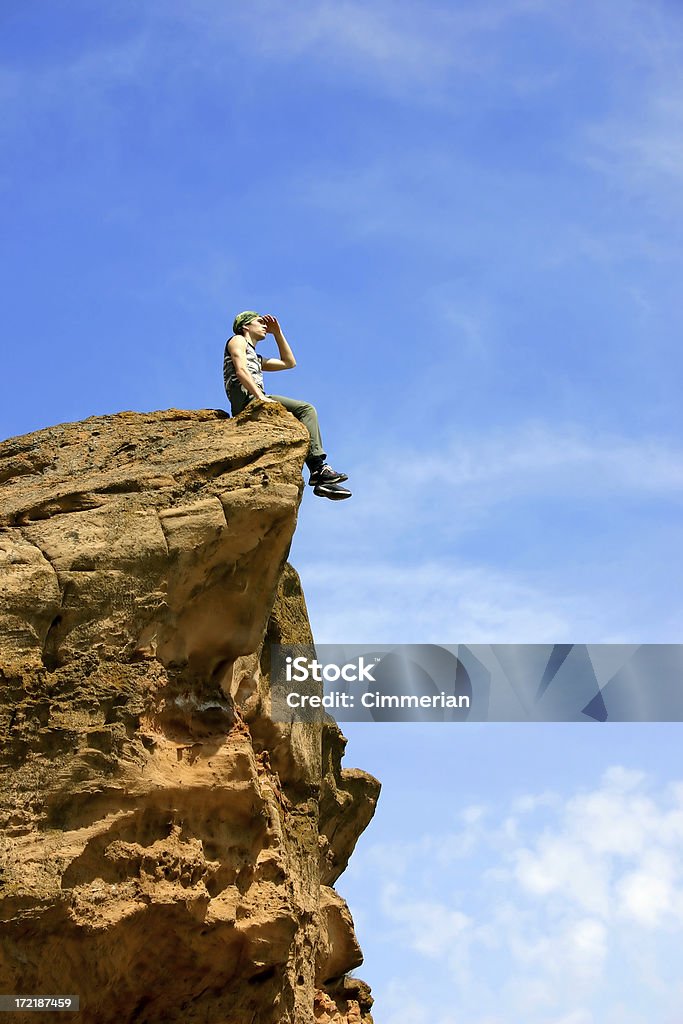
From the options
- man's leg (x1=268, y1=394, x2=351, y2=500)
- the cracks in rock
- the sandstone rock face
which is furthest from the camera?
man's leg (x1=268, y1=394, x2=351, y2=500)

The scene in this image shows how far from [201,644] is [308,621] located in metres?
2.53

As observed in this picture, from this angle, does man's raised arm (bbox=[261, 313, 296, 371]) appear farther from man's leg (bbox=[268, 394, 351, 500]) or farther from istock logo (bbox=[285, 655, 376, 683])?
istock logo (bbox=[285, 655, 376, 683])

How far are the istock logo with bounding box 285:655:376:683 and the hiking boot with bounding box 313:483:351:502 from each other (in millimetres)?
1512

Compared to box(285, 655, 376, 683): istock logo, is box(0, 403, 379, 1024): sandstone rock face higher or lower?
lower

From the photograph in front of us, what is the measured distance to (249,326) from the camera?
37.3 ft

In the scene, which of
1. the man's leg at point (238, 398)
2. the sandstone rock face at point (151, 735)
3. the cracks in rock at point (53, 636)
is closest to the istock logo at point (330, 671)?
the sandstone rock face at point (151, 735)

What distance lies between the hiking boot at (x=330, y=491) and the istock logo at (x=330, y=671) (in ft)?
4.96

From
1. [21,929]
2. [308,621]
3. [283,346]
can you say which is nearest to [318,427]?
[283,346]

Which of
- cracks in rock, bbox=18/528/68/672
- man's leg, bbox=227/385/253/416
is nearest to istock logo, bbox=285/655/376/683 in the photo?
man's leg, bbox=227/385/253/416

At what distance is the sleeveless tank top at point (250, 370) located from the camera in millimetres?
11086

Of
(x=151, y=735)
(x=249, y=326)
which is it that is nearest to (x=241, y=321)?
(x=249, y=326)

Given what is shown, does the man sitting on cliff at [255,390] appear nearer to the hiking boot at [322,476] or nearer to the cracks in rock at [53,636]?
the hiking boot at [322,476]

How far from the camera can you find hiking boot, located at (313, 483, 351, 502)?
35.7 ft

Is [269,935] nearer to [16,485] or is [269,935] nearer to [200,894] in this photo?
[200,894]
